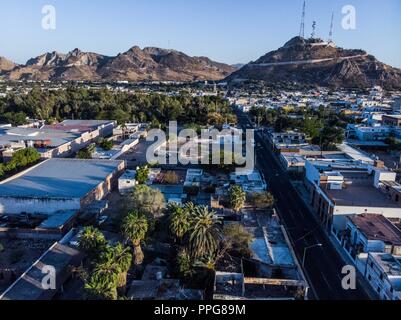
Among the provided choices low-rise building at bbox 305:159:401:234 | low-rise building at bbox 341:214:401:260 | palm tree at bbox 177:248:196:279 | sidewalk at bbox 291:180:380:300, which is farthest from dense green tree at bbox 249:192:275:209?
palm tree at bbox 177:248:196:279

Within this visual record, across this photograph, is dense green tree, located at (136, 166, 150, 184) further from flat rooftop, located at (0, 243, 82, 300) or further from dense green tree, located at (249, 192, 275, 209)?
flat rooftop, located at (0, 243, 82, 300)

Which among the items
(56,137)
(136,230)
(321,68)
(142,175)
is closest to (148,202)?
(136,230)

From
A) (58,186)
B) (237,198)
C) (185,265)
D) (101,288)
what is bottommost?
(185,265)

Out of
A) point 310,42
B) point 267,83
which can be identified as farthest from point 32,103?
point 310,42

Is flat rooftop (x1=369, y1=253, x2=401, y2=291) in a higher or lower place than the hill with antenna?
lower

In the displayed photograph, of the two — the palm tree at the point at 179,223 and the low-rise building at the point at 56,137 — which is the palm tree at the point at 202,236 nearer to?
the palm tree at the point at 179,223

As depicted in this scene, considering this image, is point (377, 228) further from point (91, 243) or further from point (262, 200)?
point (91, 243)

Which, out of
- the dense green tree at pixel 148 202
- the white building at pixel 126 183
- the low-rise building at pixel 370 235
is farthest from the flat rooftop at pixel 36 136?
the low-rise building at pixel 370 235
